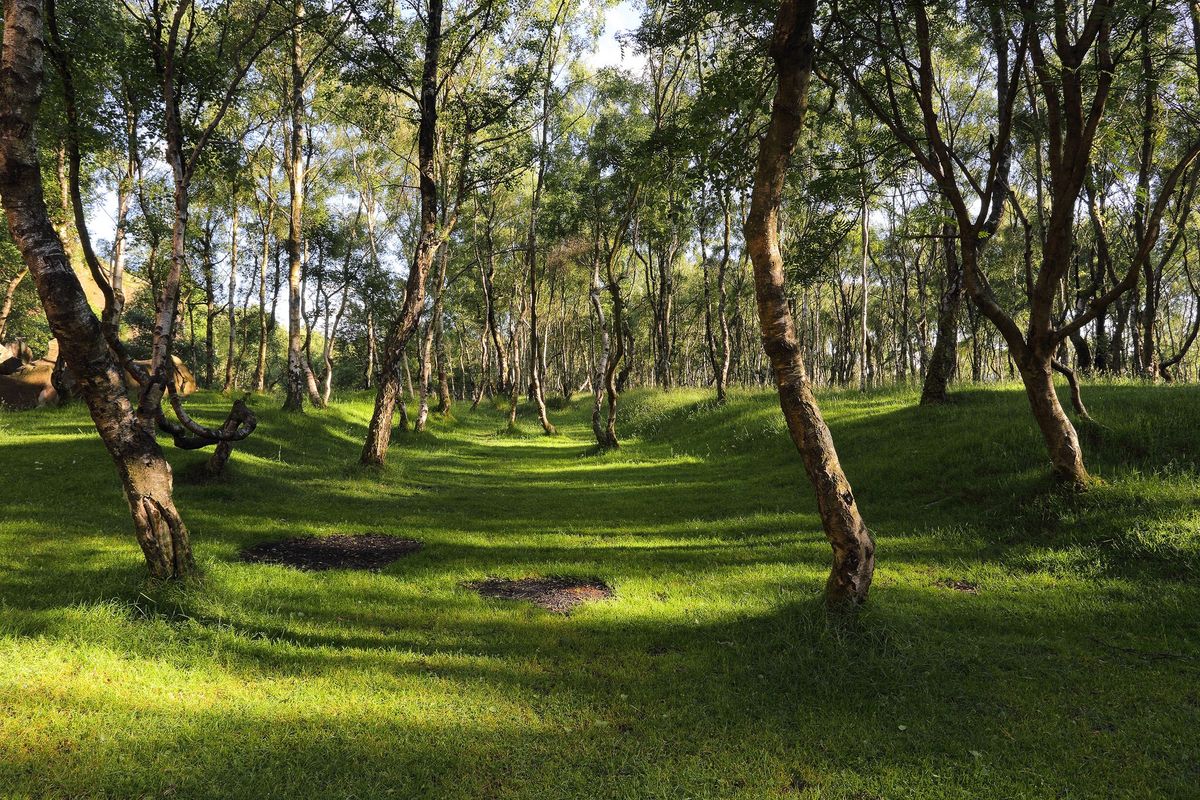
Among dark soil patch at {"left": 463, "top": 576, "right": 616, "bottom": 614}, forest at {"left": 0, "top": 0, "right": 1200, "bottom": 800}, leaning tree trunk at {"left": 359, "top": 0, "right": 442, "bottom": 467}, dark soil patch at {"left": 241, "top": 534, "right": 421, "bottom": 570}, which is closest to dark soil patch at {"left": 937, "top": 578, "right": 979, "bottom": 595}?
forest at {"left": 0, "top": 0, "right": 1200, "bottom": 800}

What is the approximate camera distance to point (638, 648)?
219 inches

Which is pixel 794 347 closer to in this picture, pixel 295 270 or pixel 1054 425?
pixel 1054 425

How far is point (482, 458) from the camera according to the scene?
766 inches

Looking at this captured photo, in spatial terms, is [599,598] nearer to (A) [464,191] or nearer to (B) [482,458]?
(B) [482,458]

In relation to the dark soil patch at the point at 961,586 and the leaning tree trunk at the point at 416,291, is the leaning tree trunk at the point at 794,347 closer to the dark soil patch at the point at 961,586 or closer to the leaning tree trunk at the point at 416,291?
the dark soil patch at the point at 961,586

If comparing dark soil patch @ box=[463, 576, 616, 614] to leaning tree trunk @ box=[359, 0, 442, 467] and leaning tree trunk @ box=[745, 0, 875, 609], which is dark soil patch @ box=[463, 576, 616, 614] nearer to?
leaning tree trunk @ box=[745, 0, 875, 609]

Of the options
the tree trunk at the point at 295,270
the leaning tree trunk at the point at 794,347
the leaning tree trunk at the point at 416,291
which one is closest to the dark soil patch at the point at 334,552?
the leaning tree trunk at the point at 416,291

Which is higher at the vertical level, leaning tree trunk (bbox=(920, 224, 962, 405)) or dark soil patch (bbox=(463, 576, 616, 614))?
leaning tree trunk (bbox=(920, 224, 962, 405))

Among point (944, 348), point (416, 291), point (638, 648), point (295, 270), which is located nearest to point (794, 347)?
point (638, 648)

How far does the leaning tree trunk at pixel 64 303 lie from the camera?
4793 millimetres

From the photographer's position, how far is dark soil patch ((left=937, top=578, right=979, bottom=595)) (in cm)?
684

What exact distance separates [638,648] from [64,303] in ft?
20.5

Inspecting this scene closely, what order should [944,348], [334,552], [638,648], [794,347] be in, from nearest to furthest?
[638,648] < [794,347] < [334,552] < [944,348]

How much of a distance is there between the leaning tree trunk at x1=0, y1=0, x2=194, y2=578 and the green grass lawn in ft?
2.62
